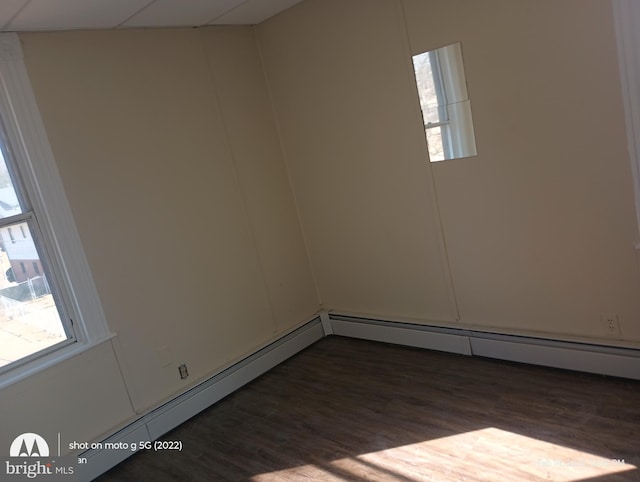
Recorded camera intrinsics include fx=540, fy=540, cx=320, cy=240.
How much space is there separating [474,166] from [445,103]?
1.38ft

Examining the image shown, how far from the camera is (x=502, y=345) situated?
349 cm

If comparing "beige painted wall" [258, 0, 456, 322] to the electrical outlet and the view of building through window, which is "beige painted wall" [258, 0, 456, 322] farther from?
the view of building through window

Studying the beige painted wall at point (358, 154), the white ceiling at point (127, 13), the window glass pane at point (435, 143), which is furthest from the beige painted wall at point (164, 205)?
the window glass pane at point (435, 143)

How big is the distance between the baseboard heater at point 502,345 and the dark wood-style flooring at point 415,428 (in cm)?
7

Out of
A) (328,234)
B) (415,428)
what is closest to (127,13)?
(328,234)

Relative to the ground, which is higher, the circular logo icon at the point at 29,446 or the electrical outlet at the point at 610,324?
the circular logo icon at the point at 29,446

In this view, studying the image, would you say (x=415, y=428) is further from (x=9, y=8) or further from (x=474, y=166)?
(x=9, y=8)

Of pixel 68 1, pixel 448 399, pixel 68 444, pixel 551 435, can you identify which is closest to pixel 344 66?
pixel 68 1

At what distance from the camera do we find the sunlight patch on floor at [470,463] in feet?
8.04

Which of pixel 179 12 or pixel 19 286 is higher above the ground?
pixel 179 12

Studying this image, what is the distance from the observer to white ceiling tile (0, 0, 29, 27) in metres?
2.44

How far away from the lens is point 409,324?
3994mm

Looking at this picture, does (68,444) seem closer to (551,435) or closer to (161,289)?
(161,289)

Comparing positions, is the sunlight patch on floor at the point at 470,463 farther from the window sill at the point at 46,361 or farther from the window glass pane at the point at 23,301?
the window glass pane at the point at 23,301
